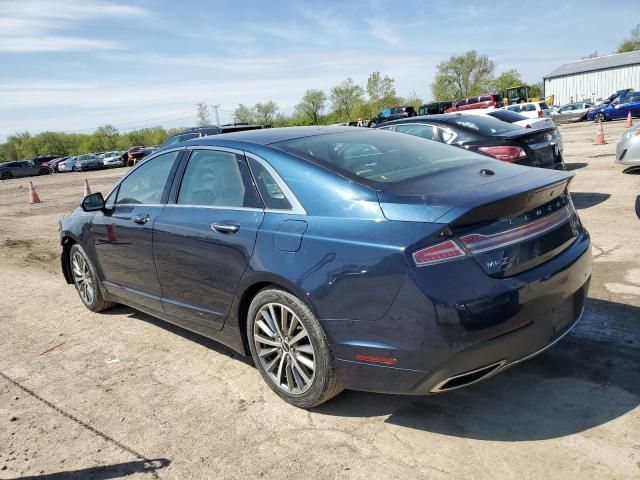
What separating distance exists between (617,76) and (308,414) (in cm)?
7586

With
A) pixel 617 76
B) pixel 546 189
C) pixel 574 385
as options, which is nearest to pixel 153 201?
pixel 546 189

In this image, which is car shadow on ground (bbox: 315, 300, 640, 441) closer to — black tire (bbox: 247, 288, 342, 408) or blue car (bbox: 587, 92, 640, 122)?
black tire (bbox: 247, 288, 342, 408)

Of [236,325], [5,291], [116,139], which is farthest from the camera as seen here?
[116,139]

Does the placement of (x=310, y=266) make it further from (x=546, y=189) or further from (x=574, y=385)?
(x=574, y=385)

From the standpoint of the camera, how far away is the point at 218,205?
11.8 feet

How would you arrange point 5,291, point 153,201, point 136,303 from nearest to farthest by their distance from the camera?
point 153,201, point 136,303, point 5,291

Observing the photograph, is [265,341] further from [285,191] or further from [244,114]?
[244,114]

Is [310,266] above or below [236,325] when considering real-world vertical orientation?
above

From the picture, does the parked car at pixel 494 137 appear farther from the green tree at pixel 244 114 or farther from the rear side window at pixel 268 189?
the green tree at pixel 244 114

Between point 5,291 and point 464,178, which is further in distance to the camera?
point 5,291

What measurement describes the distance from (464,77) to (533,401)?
9580 centimetres

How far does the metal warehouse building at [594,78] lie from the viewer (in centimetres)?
6482

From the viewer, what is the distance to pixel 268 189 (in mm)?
3283

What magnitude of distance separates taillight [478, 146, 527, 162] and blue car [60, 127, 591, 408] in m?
3.65
